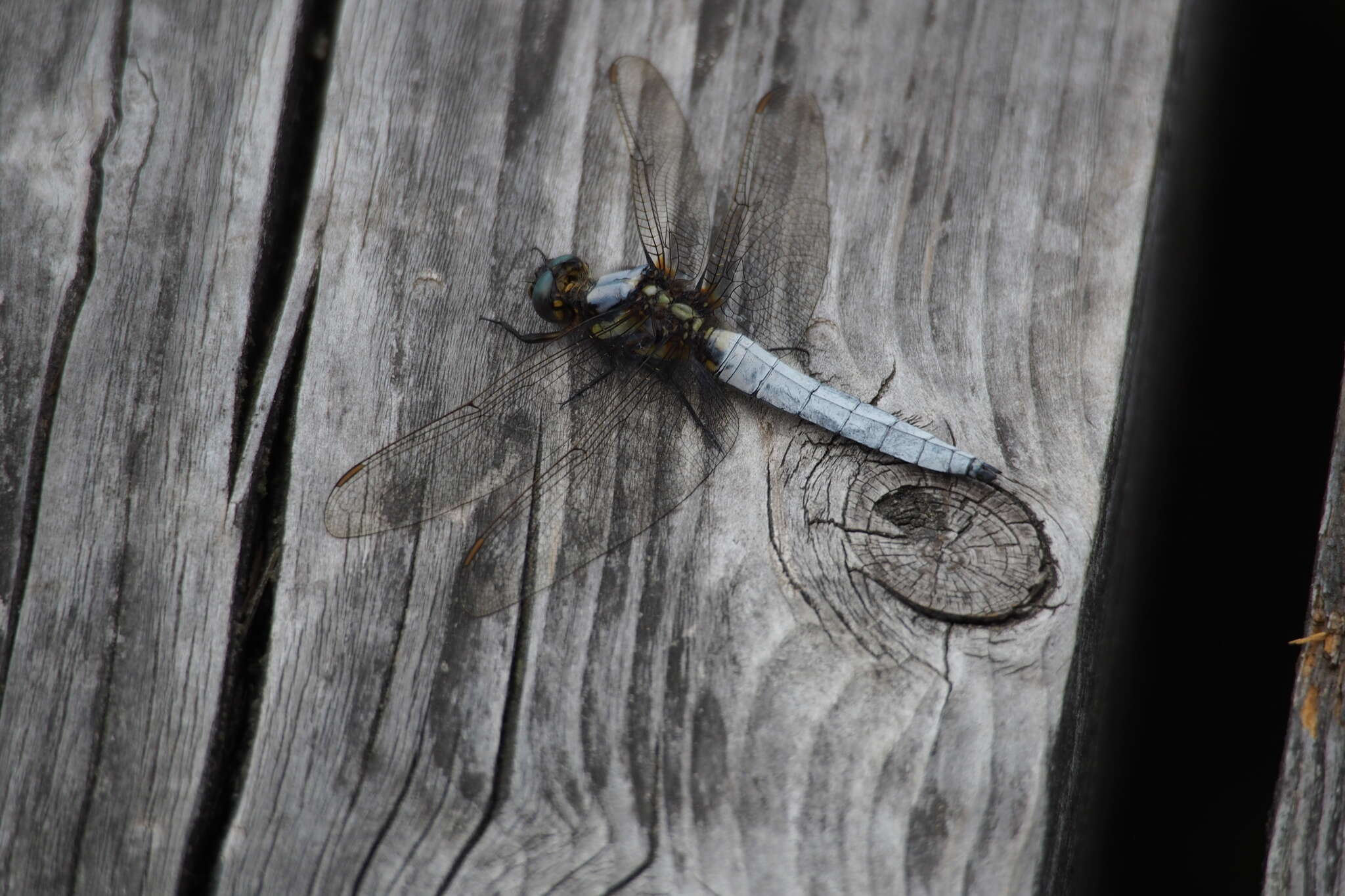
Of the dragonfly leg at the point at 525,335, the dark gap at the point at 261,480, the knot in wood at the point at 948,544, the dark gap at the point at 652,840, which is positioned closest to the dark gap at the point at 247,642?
the dark gap at the point at 261,480

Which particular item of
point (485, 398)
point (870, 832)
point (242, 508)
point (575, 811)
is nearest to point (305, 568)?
point (242, 508)

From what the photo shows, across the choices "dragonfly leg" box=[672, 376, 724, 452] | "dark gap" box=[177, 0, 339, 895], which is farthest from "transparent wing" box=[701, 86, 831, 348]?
"dark gap" box=[177, 0, 339, 895]

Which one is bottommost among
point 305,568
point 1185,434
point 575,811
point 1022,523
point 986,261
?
point 575,811

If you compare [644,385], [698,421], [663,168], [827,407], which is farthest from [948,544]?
[663,168]

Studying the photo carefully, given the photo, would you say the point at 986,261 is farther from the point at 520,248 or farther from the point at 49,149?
the point at 49,149

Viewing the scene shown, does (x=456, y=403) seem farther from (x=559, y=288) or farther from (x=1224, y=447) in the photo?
(x=1224, y=447)

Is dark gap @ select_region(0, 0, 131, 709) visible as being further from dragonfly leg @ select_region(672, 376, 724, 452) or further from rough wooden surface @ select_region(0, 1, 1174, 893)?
dragonfly leg @ select_region(672, 376, 724, 452)

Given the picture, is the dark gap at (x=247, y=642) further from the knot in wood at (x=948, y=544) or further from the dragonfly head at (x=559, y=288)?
the knot in wood at (x=948, y=544)
